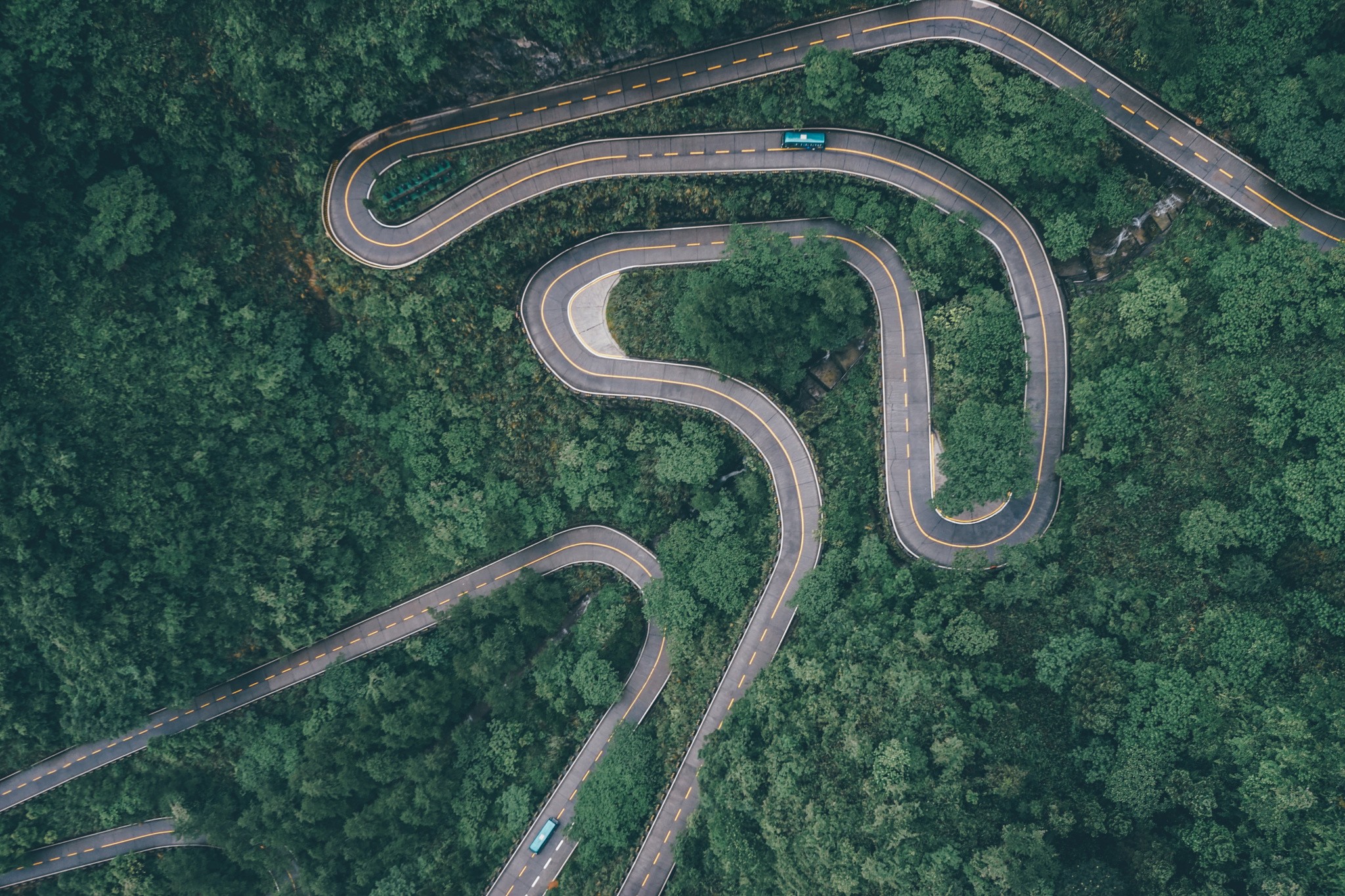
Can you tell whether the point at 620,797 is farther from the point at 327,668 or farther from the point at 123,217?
the point at 123,217

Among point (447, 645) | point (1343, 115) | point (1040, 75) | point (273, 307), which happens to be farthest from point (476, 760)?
point (1343, 115)

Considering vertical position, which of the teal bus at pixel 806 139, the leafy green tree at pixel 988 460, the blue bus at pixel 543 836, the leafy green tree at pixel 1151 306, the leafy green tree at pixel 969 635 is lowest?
the blue bus at pixel 543 836

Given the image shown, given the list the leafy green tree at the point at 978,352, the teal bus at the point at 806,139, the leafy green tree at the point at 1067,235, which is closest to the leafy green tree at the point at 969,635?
the leafy green tree at the point at 978,352

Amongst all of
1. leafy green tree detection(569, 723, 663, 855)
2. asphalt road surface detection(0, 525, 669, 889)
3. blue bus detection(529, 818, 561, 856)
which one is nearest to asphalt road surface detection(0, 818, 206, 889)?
asphalt road surface detection(0, 525, 669, 889)

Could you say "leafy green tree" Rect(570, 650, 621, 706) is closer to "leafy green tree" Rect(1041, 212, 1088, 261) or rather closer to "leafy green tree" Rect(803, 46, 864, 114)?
"leafy green tree" Rect(803, 46, 864, 114)

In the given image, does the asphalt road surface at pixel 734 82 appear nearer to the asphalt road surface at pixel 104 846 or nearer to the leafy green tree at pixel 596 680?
the leafy green tree at pixel 596 680

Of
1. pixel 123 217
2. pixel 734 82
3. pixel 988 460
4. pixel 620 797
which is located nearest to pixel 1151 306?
pixel 988 460
